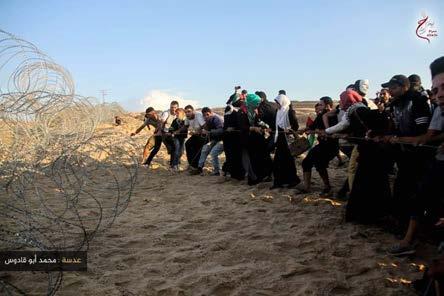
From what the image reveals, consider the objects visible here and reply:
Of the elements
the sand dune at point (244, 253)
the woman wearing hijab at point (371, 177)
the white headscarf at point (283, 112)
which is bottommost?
the sand dune at point (244, 253)

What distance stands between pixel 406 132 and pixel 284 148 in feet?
9.31

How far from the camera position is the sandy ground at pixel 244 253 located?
3174 mm

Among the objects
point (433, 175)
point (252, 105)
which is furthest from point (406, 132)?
point (252, 105)

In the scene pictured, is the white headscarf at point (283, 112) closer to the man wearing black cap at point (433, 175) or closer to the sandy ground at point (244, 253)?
the sandy ground at point (244, 253)

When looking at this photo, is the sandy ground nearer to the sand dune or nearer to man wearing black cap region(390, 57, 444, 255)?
the sand dune

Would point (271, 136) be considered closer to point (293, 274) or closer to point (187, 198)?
point (187, 198)

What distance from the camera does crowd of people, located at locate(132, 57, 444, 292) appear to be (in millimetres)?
3541

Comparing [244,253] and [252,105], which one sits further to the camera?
[252,105]

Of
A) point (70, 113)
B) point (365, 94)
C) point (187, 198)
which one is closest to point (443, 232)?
point (365, 94)

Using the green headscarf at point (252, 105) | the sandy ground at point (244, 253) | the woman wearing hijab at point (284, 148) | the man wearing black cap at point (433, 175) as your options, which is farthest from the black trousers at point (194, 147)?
the man wearing black cap at point (433, 175)

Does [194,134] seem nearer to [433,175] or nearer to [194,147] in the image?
[194,147]

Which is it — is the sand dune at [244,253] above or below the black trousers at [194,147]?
below

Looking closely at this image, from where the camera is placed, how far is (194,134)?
30.1ft

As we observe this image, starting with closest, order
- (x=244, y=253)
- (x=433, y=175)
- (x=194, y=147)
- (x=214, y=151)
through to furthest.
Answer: (x=433, y=175)
(x=244, y=253)
(x=214, y=151)
(x=194, y=147)
